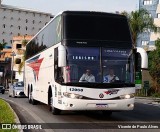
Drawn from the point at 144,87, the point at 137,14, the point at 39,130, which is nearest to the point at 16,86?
the point at 144,87

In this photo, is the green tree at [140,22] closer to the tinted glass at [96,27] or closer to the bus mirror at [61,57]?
the tinted glass at [96,27]

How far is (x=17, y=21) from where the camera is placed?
16375 cm

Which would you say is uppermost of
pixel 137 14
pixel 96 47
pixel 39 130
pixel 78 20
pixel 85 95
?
pixel 137 14

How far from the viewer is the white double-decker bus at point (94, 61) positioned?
52.8 feet

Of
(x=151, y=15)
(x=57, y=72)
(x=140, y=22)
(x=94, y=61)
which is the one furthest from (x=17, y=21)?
(x=94, y=61)

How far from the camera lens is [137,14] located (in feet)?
177

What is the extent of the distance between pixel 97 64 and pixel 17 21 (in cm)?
15010

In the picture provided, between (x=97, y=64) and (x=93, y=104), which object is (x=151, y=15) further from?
(x=93, y=104)

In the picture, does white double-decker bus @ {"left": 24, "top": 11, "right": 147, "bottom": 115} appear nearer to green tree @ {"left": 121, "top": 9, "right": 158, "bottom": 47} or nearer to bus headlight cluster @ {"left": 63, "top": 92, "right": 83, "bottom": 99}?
bus headlight cluster @ {"left": 63, "top": 92, "right": 83, "bottom": 99}

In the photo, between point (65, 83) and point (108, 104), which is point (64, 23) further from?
point (108, 104)

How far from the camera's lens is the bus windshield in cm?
1619

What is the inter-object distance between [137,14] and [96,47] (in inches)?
1514

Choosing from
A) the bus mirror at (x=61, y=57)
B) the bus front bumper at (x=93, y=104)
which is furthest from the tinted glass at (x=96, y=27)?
the bus front bumper at (x=93, y=104)

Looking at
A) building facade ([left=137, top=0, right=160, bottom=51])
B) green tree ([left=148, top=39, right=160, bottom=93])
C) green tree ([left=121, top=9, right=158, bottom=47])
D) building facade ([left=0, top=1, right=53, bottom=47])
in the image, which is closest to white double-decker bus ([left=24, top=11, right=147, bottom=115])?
green tree ([left=148, top=39, right=160, bottom=93])
